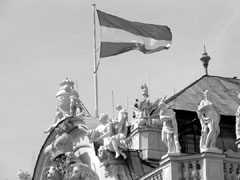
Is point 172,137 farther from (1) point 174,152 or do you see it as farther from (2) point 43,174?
(2) point 43,174

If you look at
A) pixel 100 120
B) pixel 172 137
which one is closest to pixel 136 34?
pixel 100 120

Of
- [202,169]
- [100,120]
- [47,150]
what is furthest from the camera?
[47,150]

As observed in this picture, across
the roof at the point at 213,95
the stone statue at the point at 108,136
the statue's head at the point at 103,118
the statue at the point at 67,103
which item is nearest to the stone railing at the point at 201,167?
the stone statue at the point at 108,136

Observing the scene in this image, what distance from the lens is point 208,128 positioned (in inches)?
1012

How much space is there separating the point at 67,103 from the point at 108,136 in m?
5.21

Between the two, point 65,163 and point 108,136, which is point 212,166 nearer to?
point 108,136

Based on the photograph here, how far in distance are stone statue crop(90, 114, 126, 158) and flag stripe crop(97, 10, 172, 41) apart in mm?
4640

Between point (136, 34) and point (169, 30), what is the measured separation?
1.38 meters

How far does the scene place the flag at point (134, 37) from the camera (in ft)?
112

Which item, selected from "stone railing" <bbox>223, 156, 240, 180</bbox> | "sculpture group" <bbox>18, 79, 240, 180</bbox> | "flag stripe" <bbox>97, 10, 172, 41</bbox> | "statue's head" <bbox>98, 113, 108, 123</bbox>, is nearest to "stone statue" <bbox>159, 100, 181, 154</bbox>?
"sculpture group" <bbox>18, 79, 240, 180</bbox>

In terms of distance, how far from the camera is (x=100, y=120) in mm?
31484

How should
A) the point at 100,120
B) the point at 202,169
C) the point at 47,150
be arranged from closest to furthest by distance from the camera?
the point at 202,169
the point at 100,120
the point at 47,150

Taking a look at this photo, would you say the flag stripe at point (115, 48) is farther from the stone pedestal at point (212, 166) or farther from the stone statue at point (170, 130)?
the stone pedestal at point (212, 166)

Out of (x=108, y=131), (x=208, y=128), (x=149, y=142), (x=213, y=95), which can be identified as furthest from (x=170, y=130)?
(x=213, y=95)
